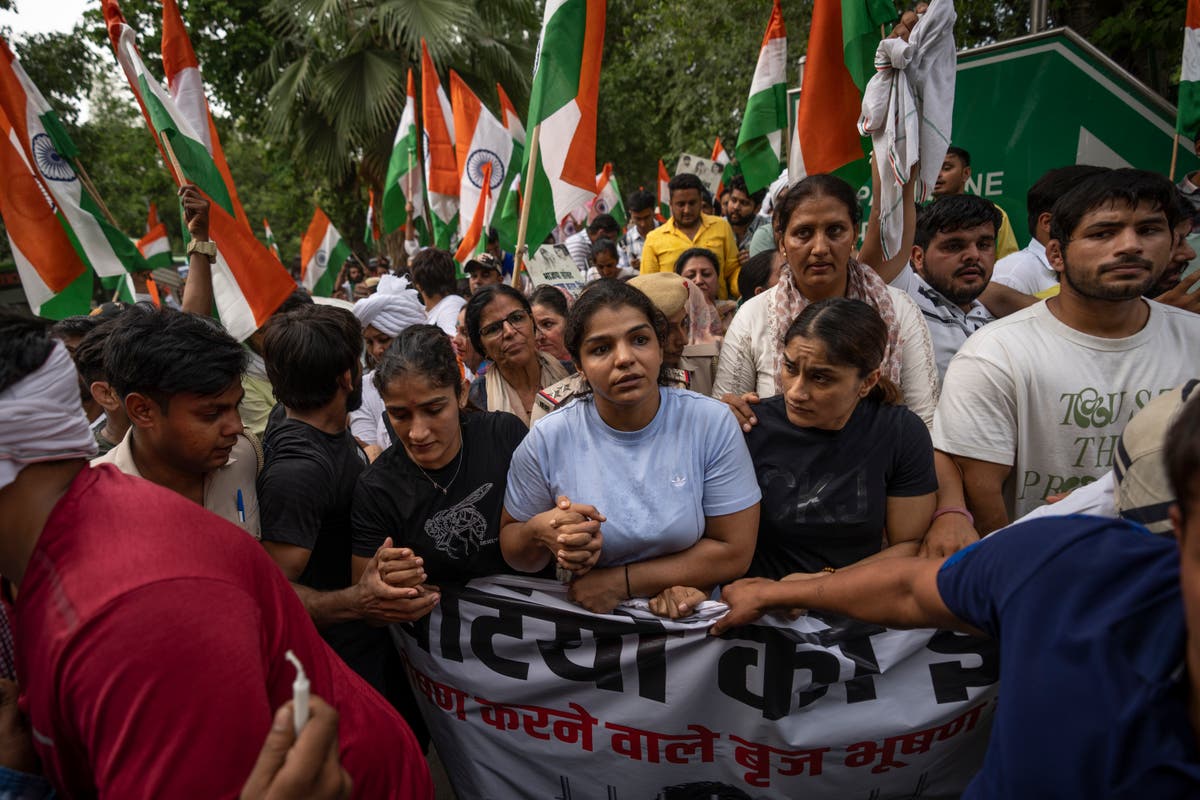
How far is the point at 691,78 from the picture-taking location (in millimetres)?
13867

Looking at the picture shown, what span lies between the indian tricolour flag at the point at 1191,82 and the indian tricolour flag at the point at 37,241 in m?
6.37

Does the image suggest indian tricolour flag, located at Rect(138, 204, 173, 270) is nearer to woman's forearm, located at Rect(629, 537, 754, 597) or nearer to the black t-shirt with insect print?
the black t-shirt with insect print

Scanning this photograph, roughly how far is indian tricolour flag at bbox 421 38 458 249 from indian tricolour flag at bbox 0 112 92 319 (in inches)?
126

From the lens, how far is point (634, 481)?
215 cm

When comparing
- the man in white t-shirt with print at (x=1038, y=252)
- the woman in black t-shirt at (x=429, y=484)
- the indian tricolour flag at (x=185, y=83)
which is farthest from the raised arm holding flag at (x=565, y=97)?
the man in white t-shirt with print at (x=1038, y=252)

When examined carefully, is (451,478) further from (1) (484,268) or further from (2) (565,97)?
(1) (484,268)

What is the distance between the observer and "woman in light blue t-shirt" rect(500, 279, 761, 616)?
2123 mm

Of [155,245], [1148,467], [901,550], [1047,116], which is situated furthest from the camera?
[155,245]

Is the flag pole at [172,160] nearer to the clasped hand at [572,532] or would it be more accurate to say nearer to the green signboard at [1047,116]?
the clasped hand at [572,532]

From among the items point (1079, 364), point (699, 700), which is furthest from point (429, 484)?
point (1079, 364)

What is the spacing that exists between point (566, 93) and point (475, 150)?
100 inches

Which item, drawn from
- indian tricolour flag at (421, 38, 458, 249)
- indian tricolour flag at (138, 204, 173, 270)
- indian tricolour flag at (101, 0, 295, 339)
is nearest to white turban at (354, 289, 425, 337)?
indian tricolour flag at (101, 0, 295, 339)

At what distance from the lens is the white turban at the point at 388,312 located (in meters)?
4.19

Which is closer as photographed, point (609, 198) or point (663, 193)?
point (609, 198)
